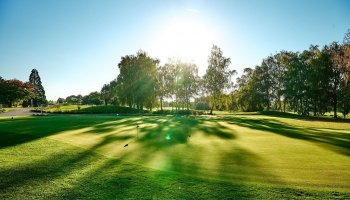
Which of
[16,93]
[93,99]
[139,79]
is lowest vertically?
[93,99]

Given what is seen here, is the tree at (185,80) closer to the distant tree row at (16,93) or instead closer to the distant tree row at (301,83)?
the distant tree row at (301,83)

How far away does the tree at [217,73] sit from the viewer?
308 ft

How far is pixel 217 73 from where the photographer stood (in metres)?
93.6

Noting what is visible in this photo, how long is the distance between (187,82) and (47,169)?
87221 mm

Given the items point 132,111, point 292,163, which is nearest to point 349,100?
point 132,111

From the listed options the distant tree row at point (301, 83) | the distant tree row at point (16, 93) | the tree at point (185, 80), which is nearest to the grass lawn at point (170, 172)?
the distant tree row at point (301, 83)

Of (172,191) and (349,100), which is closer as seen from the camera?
(172,191)

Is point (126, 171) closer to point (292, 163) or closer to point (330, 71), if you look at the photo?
point (292, 163)

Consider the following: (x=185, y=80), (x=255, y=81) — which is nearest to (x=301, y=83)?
(x=255, y=81)

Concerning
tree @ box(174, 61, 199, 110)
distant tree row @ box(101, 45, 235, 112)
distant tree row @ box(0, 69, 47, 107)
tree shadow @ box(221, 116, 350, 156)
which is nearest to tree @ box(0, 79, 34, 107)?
distant tree row @ box(0, 69, 47, 107)

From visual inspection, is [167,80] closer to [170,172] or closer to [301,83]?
[301,83]

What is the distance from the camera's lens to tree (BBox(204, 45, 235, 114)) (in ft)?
308

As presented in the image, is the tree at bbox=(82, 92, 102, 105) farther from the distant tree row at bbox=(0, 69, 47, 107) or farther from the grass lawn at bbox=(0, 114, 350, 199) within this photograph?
the grass lawn at bbox=(0, 114, 350, 199)

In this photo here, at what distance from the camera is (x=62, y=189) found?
10.2m
